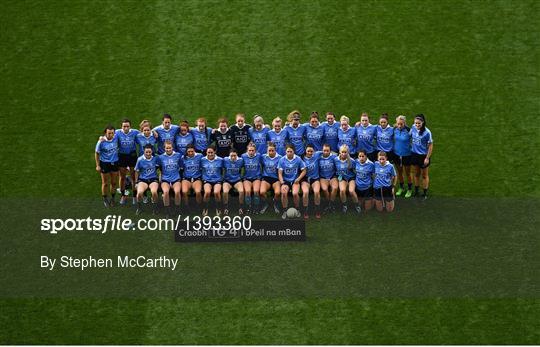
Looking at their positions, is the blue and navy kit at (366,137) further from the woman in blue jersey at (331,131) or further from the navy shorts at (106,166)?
the navy shorts at (106,166)

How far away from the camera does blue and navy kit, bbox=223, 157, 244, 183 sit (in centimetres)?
2130

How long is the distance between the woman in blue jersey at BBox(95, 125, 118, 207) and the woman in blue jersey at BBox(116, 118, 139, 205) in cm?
13

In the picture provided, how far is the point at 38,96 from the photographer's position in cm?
2484

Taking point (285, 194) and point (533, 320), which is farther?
point (285, 194)

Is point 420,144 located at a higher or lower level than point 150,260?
higher

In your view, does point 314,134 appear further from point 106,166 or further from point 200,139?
point 106,166

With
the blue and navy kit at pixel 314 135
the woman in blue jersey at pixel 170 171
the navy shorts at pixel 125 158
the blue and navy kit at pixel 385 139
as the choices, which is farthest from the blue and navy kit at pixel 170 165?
the blue and navy kit at pixel 385 139

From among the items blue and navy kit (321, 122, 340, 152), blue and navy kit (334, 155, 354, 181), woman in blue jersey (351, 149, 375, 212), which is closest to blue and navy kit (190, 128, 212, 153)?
blue and navy kit (321, 122, 340, 152)

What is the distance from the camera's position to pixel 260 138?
2189cm

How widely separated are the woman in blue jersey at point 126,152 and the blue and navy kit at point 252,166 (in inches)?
95.0

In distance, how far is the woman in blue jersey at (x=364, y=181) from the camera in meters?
21.3

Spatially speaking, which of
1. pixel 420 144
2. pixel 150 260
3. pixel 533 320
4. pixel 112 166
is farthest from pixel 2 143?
pixel 533 320

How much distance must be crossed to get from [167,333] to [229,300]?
A: 4.46 feet

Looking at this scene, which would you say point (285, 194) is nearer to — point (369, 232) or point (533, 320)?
point (369, 232)
